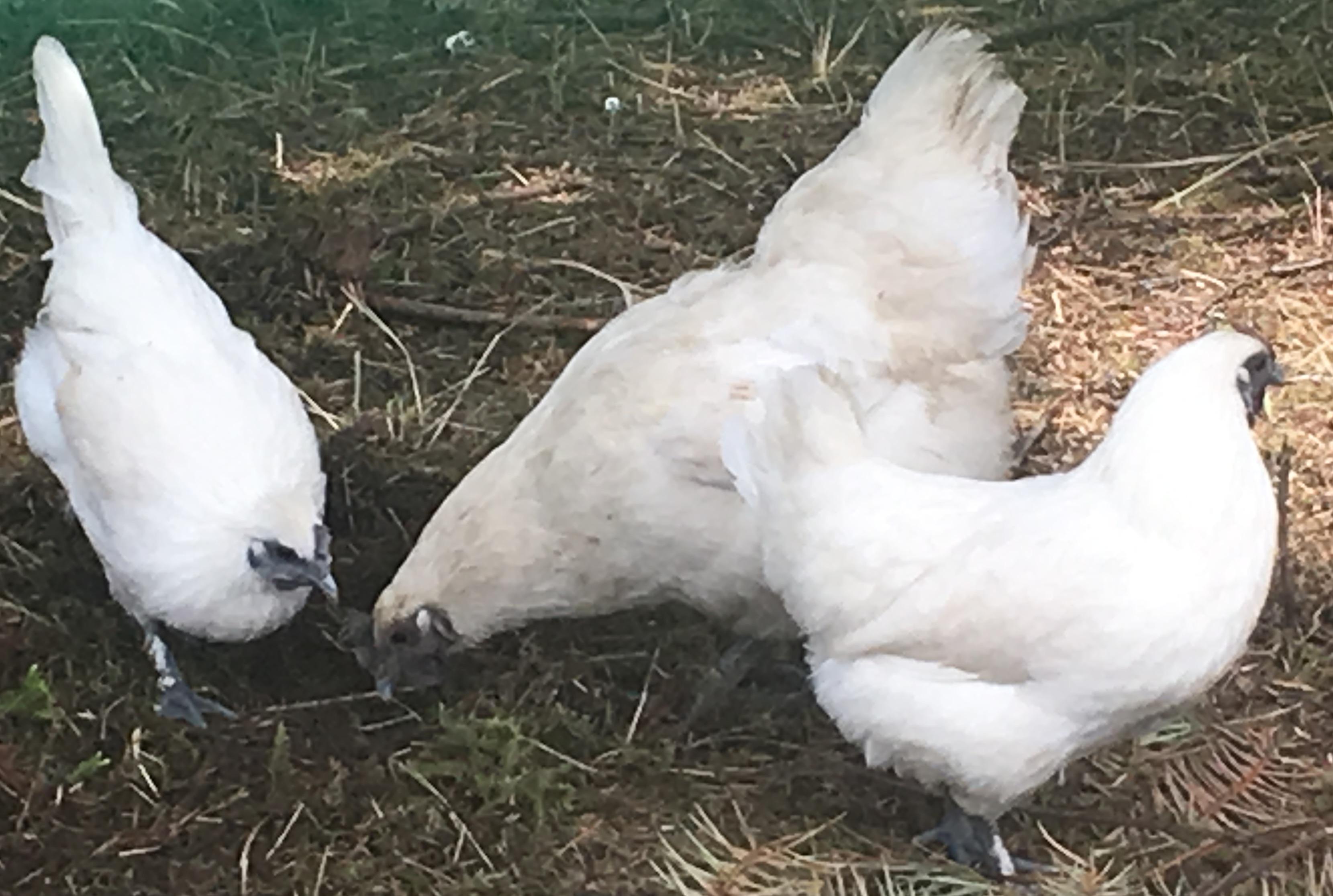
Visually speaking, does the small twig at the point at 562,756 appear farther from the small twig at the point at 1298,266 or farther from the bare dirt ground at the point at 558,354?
the small twig at the point at 1298,266

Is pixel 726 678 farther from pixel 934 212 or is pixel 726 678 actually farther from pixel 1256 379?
pixel 1256 379

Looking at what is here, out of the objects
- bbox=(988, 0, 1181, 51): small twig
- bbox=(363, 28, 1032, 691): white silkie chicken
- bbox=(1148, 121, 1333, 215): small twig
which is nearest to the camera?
bbox=(363, 28, 1032, 691): white silkie chicken

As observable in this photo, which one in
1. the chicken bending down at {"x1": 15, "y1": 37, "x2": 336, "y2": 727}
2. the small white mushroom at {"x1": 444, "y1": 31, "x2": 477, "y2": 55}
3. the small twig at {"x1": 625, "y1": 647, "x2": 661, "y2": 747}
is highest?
the chicken bending down at {"x1": 15, "y1": 37, "x2": 336, "y2": 727}

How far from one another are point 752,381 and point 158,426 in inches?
47.2

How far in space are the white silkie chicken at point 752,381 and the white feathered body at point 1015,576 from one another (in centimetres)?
23

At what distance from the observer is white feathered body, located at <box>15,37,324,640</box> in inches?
122

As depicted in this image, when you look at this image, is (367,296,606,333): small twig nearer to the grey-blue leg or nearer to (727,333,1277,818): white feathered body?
the grey-blue leg

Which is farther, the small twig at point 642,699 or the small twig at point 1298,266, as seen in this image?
the small twig at point 1298,266

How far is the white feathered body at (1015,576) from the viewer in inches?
97.7

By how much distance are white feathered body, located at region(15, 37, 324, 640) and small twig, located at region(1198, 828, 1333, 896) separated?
5.92 feet

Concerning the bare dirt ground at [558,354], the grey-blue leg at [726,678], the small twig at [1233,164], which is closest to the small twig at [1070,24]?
the bare dirt ground at [558,354]

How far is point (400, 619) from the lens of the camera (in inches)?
125

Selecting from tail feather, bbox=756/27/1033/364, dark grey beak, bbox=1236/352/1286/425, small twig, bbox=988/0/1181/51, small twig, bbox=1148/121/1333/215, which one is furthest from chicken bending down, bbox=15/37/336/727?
small twig, bbox=988/0/1181/51

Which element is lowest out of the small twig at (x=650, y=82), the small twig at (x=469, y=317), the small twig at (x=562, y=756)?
the small twig at (x=562, y=756)
